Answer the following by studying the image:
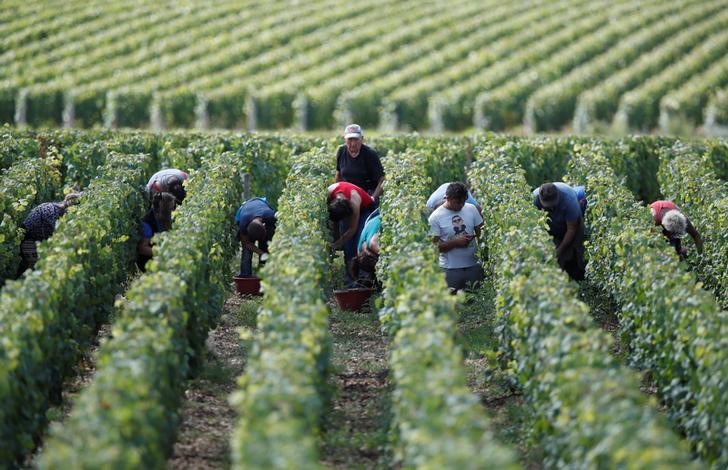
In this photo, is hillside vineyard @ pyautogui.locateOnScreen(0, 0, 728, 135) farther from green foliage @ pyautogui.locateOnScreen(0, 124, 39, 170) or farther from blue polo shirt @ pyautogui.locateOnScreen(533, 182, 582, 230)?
blue polo shirt @ pyautogui.locateOnScreen(533, 182, 582, 230)

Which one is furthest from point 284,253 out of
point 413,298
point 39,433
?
point 39,433

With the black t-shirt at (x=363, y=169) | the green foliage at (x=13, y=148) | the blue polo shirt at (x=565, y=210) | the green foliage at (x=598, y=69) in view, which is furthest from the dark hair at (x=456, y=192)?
the green foliage at (x=598, y=69)

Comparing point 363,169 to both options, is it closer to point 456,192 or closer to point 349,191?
point 349,191

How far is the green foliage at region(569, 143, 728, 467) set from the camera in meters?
8.16

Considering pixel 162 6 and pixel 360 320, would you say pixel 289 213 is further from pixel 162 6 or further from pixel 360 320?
pixel 162 6

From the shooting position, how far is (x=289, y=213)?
1207cm

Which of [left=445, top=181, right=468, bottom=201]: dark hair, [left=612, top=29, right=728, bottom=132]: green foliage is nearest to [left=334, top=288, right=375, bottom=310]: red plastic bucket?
[left=445, top=181, right=468, bottom=201]: dark hair

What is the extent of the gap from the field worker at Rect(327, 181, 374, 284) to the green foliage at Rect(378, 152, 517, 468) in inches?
48.7

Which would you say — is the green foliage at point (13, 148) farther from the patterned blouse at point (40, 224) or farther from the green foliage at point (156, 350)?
the green foliage at point (156, 350)

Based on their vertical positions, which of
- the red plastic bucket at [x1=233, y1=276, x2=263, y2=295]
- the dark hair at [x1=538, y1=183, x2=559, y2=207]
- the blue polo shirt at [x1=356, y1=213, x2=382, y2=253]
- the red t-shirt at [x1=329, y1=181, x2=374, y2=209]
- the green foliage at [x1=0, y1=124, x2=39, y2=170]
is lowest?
the red plastic bucket at [x1=233, y1=276, x2=263, y2=295]

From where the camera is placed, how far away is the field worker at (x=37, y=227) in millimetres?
12539

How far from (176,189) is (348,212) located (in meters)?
1.99

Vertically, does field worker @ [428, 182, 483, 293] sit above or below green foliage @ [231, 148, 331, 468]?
above

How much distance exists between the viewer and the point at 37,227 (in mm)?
12539
